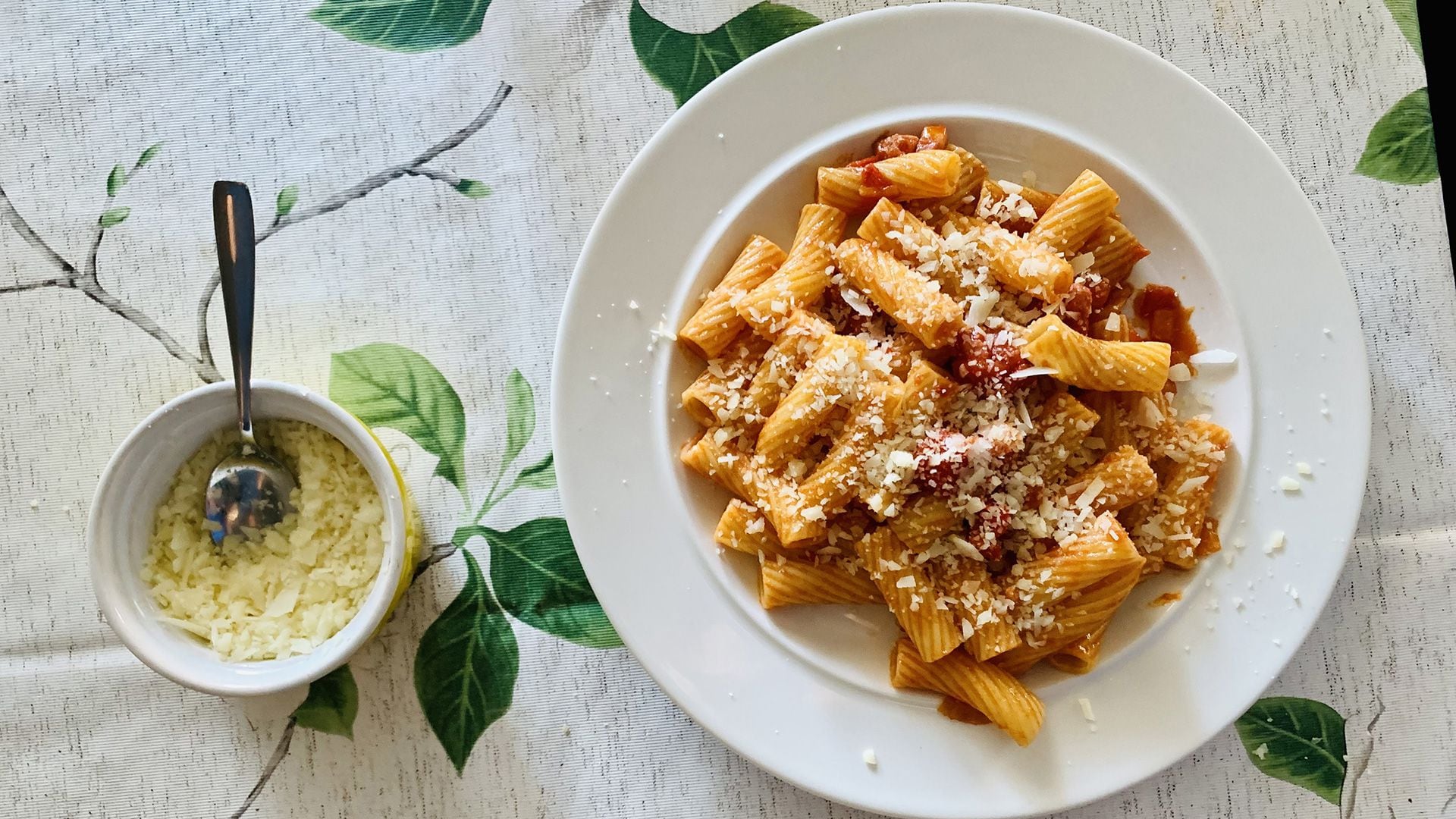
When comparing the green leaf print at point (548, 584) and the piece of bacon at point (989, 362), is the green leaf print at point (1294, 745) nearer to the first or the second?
the piece of bacon at point (989, 362)

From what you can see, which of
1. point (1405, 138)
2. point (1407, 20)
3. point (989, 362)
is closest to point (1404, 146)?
point (1405, 138)

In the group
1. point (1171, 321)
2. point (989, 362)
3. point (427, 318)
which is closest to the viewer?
point (989, 362)

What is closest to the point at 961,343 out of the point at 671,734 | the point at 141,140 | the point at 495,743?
the point at 671,734

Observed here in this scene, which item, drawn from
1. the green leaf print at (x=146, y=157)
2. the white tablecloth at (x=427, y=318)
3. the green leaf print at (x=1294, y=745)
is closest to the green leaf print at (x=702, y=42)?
the white tablecloth at (x=427, y=318)

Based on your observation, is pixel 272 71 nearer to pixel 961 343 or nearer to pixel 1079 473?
pixel 961 343

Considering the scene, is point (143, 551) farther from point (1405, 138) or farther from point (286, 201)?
point (1405, 138)

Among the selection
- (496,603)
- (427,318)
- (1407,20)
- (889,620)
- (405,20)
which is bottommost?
(496,603)

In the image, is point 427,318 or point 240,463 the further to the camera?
point 427,318

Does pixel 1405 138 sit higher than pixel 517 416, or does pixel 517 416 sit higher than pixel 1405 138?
pixel 1405 138

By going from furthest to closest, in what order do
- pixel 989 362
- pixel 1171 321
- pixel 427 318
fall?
1. pixel 427 318
2. pixel 1171 321
3. pixel 989 362

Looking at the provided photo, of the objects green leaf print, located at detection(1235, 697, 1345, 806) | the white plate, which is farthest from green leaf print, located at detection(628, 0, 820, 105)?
green leaf print, located at detection(1235, 697, 1345, 806)
